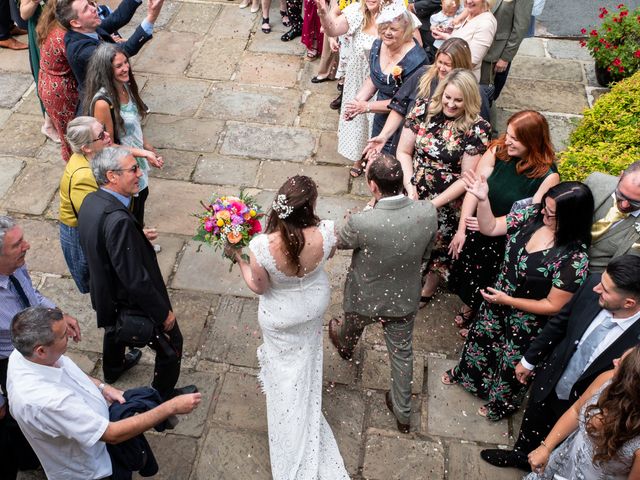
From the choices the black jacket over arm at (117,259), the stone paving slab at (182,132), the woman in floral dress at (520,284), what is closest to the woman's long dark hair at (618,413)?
the woman in floral dress at (520,284)

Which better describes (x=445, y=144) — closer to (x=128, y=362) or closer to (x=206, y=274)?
(x=206, y=274)

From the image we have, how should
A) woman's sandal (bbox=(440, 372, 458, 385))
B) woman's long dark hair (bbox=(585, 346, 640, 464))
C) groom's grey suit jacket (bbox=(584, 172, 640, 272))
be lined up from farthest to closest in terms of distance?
woman's sandal (bbox=(440, 372, 458, 385))
groom's grey suit jacket (bbox=(584, 172, 640, 272))
woman's long dark hair (bbox=(585, 346, 640, 464))

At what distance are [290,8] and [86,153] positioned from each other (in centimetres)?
474

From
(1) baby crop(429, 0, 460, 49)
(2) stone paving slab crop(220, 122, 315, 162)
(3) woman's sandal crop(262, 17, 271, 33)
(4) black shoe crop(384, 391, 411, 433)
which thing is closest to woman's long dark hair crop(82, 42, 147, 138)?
(2) stone paving slab crop(220, 122, 315, 162)

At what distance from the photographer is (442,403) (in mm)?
4715

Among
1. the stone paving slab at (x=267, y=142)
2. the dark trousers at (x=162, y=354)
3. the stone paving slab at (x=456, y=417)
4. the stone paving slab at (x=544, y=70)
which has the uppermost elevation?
the dark trousers at (x=162, y=354)

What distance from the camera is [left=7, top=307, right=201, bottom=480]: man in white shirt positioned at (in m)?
3.08

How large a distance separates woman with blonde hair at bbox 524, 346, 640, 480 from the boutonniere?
313 centimetres

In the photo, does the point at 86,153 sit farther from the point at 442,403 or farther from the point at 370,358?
the point at 442,403

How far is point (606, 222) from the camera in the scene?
398 centimetres

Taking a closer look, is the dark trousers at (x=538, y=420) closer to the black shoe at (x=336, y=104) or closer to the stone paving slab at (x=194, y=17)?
the black shoe at (x=336, y=104)

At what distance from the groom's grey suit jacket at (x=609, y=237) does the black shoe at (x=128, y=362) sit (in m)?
3.19

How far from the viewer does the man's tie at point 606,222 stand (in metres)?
3.94

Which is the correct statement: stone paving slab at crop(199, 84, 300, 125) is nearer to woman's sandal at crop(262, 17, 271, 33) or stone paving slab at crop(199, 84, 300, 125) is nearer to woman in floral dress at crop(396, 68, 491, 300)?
woman's sandal at crop(262, 17, 271, 33)
